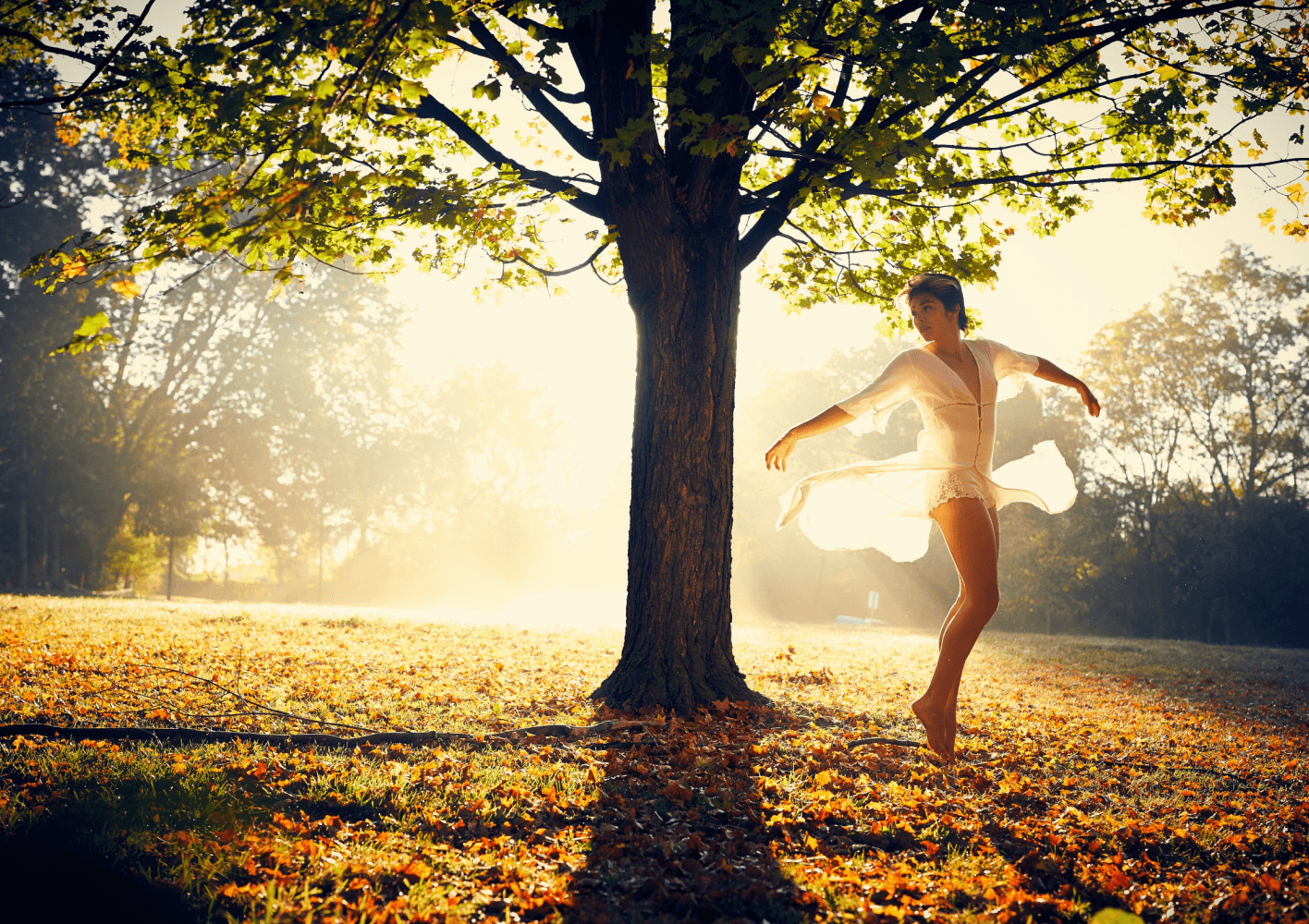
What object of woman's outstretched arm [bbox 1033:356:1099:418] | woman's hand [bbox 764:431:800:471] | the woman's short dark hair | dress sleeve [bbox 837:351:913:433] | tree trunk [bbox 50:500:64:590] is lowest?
tree trunk [bbox 50:500:64:590]

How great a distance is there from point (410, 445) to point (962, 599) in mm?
44727

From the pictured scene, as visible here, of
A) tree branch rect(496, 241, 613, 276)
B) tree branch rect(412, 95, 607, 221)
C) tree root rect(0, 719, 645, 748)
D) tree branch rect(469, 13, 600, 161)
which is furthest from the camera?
tree branch rect(496, 241, 613, 276)

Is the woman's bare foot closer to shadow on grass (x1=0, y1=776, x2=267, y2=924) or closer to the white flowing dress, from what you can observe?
the white flowing dress

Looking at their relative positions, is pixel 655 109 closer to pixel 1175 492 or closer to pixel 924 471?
pixel 924 471

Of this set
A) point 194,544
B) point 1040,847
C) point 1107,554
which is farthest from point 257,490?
point 1040,847

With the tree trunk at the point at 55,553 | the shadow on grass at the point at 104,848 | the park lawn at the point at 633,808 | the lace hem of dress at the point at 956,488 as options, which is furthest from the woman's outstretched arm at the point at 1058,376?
the tree trunk at the point at 55,553

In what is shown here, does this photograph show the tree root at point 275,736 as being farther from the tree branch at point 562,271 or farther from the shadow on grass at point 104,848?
the tree branch at point 562,271

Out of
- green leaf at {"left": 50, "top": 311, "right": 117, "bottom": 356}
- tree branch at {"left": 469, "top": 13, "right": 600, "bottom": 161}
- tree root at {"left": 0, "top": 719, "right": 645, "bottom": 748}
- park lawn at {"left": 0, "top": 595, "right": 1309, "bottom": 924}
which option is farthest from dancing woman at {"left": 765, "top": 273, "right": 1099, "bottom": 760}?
green leaf at {"left": 50, "top": 311, "right": 117, "bottom": 356}

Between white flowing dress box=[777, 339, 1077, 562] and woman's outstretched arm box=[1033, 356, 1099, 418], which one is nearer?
white flowing dress box=[777, 339, 1077, 562]

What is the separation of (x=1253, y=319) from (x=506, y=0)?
36720mm

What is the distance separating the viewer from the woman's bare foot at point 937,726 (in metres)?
4.38

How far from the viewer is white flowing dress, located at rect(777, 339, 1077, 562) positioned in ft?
14.1

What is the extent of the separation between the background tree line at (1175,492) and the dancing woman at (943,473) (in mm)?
27613

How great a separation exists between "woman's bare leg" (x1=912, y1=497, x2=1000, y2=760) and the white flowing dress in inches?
4.4
